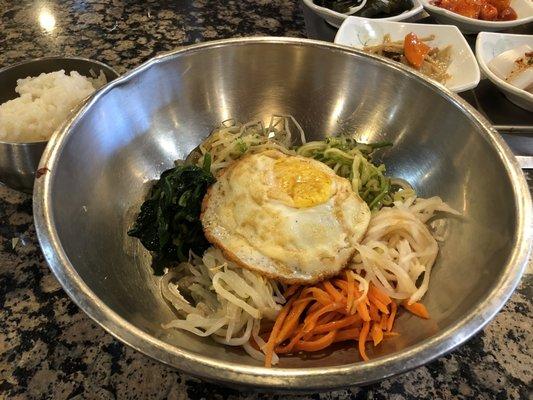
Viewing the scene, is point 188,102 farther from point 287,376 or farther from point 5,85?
point 287,376

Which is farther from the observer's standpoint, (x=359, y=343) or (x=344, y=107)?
(x=344, y=107)

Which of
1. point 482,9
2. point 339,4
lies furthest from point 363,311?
point 482,9

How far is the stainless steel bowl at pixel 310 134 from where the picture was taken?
124cm

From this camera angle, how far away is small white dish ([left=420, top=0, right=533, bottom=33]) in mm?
3463

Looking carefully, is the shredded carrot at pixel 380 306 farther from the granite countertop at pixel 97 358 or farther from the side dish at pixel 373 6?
the side dish at pixel 373 6

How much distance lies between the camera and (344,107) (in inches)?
93.0

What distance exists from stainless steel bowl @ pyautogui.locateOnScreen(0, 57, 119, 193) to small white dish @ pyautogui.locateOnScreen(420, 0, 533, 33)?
2571 mm

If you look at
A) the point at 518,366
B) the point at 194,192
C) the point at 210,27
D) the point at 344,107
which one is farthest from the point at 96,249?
the point at 210,27

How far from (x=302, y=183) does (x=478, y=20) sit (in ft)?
8.43

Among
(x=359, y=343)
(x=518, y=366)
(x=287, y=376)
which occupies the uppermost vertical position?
(x=287, y=376)

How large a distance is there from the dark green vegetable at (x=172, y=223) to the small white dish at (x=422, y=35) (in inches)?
68.1

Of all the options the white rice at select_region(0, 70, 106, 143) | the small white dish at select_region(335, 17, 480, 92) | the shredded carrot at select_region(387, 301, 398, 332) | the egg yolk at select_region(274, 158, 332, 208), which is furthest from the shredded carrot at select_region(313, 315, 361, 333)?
the small white dish at select_region(335, 17, 480, 92)

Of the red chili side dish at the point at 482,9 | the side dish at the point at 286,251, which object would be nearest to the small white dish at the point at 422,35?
the red chili side dish at the point at 482,9

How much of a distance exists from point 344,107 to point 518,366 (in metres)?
1.38
